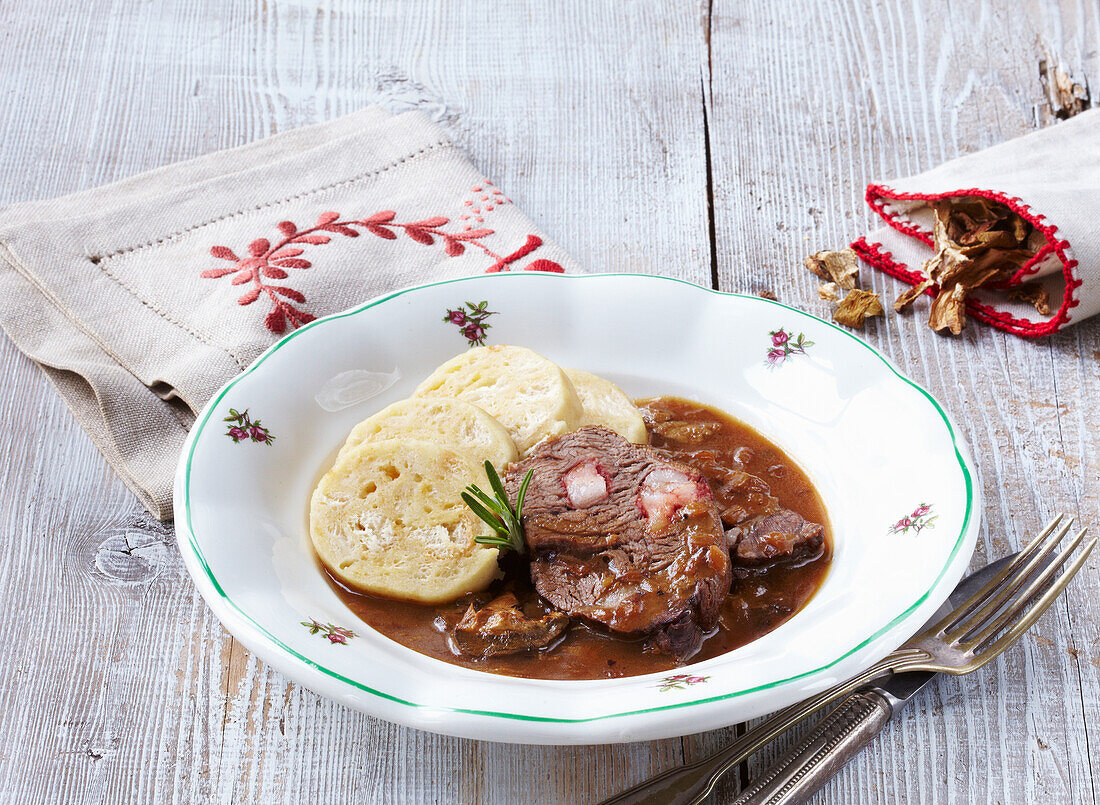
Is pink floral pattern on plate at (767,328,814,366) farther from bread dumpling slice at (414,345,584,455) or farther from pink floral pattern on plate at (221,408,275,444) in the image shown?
pink floral pattern on plate at (221,408,275,444)

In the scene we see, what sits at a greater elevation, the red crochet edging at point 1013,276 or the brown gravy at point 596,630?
the red crochet edging at point 1013,276

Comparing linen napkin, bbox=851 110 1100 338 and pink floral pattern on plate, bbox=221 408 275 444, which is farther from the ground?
linen napkin, bbox=851 110 1100 338

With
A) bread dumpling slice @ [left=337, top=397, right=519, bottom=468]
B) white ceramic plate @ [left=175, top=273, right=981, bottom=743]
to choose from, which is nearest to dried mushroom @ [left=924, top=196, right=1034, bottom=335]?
white ceramic plate @ [left=175, top=273, right=981, bottom=743]

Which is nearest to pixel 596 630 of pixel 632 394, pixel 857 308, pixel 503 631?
pixel 503 631

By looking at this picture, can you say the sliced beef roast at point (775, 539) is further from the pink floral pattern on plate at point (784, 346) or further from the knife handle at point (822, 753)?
the pink floral pattern on plate at point (784, 346)

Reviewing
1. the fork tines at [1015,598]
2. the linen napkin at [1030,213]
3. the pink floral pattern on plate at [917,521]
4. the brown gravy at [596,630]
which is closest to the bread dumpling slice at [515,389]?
the brown gravy at [596,630]

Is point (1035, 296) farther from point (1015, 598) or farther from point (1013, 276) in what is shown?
point (1015, 598)
